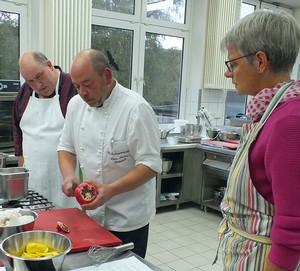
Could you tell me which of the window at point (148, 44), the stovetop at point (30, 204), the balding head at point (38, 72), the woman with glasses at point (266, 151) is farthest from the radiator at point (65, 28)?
the woman with glasses at point (266, 151)

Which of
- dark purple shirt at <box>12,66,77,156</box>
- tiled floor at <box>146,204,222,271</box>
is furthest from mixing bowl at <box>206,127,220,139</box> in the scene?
dark purple shirt at <box>12,66,77,156</box>

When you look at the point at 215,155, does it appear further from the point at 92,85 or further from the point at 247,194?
the point at 247,194

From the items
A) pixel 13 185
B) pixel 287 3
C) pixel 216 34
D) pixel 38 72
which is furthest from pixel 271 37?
pixel 287 3

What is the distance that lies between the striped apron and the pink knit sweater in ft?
0.29

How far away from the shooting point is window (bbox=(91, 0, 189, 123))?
3861mm

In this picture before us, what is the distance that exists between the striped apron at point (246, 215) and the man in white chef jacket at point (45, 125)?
1115mm

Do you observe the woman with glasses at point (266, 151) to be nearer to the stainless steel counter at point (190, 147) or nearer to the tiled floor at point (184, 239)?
the tiled floor at point (184, 239)

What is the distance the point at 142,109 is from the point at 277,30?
747mm

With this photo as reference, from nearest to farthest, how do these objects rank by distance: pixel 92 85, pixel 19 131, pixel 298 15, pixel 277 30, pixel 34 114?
pixel 277 30, pixel 92 85, pixel 34 114, pixel 19 131, pixel 298 15

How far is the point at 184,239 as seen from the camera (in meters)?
3.21

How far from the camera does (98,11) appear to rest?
3727 millimetres

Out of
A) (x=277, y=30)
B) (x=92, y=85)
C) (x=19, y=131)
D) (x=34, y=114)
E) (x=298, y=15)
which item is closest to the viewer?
(x=277, y=30)

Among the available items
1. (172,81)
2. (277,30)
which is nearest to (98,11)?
(172,81)

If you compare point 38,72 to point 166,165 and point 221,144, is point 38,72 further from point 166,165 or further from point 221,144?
point 221,144
